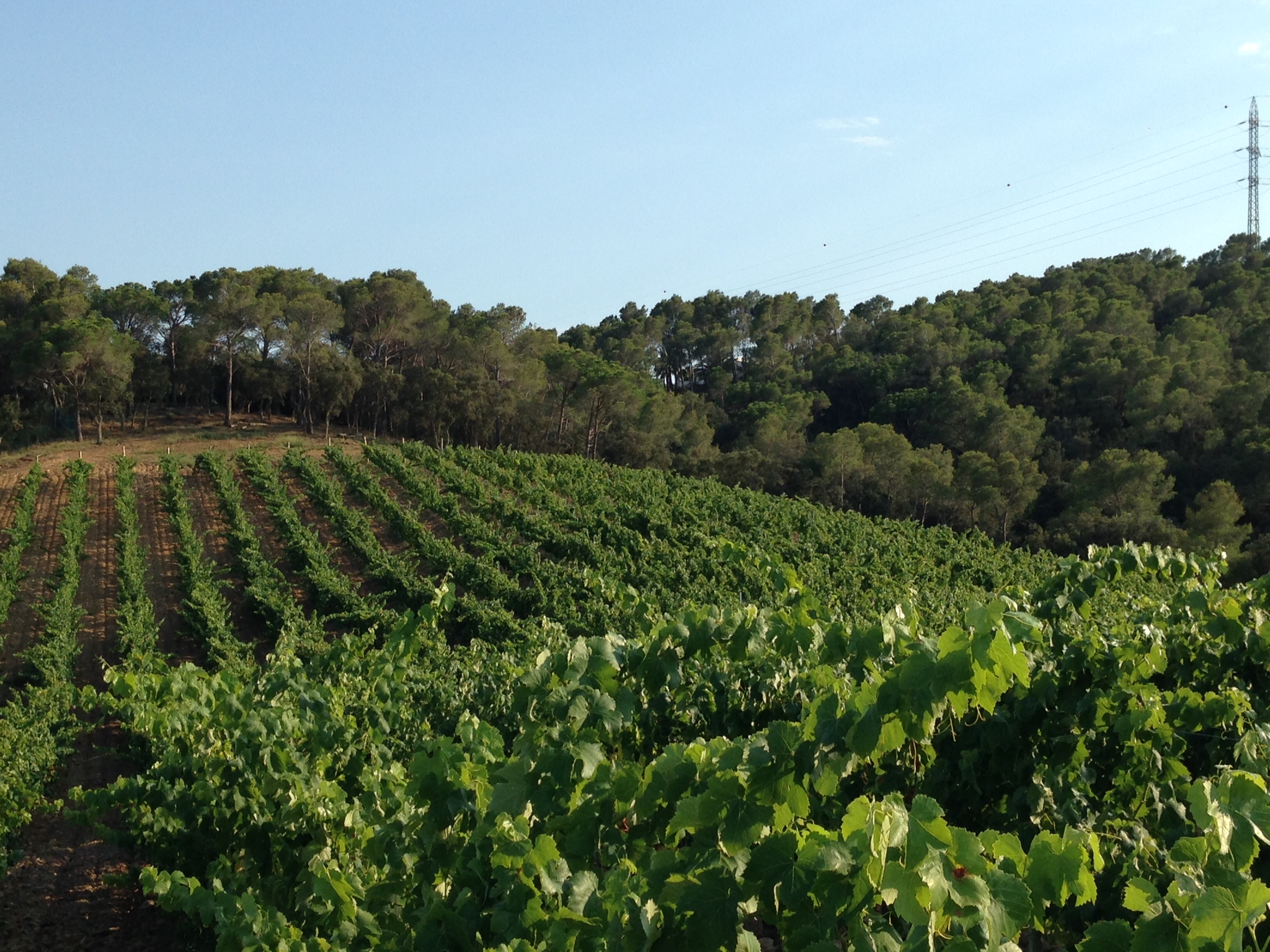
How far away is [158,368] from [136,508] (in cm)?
1457

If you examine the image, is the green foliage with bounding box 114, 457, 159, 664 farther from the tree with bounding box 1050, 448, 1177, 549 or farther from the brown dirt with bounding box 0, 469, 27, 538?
the tree with bounding box 1050, 448, 1177, 549

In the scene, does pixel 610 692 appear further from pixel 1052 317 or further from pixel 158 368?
pixel 1052 317

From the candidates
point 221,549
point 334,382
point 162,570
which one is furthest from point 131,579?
point 334,382

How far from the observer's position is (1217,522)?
2781cm

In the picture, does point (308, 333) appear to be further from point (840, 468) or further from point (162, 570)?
point (840, 468)

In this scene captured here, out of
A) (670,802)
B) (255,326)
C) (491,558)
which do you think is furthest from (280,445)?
(670,802)

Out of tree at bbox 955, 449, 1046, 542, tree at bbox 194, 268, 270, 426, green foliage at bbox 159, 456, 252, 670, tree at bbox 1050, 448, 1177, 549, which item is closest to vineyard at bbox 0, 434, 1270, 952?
green foliage at bbox 159, 456, 252, 670

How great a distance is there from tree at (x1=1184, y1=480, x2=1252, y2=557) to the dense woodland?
8cm

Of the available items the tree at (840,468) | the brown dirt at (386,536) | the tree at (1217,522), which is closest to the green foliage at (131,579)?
the brown dirt at (386,536)

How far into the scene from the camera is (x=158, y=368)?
129 feet

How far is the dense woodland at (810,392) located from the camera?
33.2 meters

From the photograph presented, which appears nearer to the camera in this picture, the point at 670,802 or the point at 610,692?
the point at 670,802

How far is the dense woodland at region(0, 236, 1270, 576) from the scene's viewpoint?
33188 mm

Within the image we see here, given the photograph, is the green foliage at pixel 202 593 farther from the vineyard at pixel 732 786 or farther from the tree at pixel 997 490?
the tree at pixel 997 490
